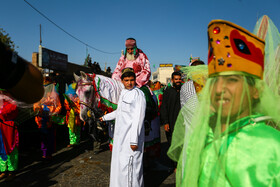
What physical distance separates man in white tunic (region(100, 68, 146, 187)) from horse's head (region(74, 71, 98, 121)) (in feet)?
4.56

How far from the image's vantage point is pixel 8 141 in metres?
4.32

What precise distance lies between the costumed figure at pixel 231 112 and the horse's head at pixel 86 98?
142 inches

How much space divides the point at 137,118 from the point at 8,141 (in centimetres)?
302

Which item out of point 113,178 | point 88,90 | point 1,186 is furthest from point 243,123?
point 1,186

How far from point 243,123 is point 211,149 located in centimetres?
24

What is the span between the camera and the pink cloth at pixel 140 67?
188 inches

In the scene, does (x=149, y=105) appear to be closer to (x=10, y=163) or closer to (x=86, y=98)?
(x=86, y=98)

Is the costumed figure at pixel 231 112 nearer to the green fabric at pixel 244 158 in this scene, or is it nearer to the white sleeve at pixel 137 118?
the green fabric at pixel 244 158

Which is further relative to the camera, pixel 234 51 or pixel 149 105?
pixel 149 105

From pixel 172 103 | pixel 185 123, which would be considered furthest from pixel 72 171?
pixel 185 123

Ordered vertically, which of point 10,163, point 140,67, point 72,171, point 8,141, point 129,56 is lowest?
point 72,171

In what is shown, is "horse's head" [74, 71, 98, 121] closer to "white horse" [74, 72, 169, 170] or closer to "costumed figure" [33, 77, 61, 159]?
"white horse" [74, 72, 169, 170]

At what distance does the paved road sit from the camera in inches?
167

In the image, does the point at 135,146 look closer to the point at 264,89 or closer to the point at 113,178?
the point at 113,178
